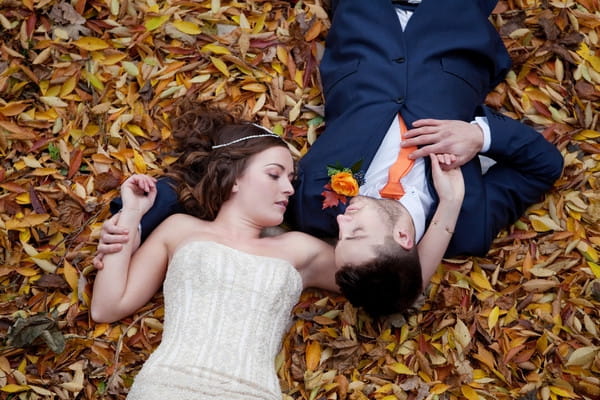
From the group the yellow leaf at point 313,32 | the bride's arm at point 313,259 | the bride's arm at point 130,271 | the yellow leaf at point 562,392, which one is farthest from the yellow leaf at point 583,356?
the yellow leaf at point 313,32

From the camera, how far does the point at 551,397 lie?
4.16 meters

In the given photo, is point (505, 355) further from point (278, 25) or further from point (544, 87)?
point (278, 25)

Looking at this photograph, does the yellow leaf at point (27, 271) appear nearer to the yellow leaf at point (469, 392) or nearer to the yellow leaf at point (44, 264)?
the yellow leaf at point (44, 264)

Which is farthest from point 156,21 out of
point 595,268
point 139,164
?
point 595,268

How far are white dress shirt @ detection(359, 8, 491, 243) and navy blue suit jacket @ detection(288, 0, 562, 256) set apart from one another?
0.09m

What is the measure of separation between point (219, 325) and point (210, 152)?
1215mm

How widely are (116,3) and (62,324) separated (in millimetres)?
2343

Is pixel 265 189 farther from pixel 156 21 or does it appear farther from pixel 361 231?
pixel 156 21

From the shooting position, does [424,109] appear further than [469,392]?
Yes

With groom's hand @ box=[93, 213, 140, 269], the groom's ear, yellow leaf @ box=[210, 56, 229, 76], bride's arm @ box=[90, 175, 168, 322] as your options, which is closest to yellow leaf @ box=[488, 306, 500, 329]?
the groom's ear

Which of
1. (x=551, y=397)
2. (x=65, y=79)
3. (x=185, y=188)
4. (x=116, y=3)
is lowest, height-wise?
Answer: (x=551, y=397)

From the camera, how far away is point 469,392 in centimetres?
417

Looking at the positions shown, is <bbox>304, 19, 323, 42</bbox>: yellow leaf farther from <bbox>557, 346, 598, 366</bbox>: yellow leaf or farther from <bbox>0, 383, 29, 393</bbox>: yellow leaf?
<bbox>0, 383, 29, 393</bbox>: yellow leaf

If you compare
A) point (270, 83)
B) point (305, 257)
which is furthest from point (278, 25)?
point (305, 257)
